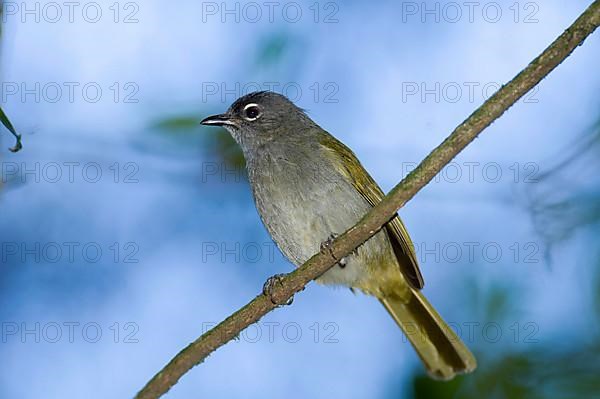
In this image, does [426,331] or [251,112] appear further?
[251,112]

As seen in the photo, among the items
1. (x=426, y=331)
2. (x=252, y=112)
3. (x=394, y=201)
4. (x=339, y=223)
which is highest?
(x=252, y=112)

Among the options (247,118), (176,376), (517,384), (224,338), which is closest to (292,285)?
(224,338)

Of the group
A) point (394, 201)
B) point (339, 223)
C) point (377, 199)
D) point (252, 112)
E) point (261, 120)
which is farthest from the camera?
point (252, 112)

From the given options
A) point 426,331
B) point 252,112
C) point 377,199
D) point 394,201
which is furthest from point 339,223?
point 394,201

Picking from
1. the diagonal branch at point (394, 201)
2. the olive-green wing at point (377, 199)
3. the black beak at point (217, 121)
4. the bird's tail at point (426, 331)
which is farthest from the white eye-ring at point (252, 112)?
the diagonal branch at point (394, 201)

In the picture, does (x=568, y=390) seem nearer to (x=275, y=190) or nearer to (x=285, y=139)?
(x=275, y=190)

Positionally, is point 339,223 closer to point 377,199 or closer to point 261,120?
point 377,199

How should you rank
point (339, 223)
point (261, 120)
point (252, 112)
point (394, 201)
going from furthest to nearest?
1. point (252, 112)
2. point (261, 120)
3. point (339, 223)
4. point (394, 201)

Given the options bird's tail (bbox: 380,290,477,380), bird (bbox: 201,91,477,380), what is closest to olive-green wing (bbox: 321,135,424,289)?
bird (bbox: 201,91,477,380)
